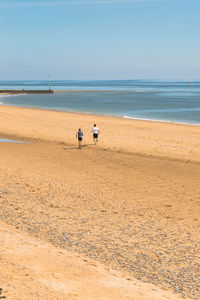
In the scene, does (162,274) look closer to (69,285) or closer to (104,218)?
(69,285)

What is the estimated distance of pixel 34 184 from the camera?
14.6 metres

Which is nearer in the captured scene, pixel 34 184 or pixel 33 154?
pixel 34 184

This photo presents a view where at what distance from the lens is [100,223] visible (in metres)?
10.6

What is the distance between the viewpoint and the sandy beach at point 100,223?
22.9 feet

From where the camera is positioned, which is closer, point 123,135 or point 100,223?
point 100,223

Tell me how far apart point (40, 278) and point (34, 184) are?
8013 millimetres

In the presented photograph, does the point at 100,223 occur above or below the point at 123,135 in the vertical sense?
below

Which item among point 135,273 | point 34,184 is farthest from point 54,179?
point 135,273

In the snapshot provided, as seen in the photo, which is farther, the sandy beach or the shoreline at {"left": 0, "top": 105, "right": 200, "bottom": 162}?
the shoreline at {"left": 0, "top": 105, "right": 200, "bottom": 162}

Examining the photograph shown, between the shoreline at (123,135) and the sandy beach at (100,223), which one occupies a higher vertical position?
the shoreline at (123,135)

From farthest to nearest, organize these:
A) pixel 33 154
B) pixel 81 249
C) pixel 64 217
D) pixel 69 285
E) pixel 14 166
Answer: pixel 33 154 < pixel 14 166 < pixel 64 217 < pixel 81 249 < pixel 69 285

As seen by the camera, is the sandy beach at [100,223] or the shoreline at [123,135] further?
the shoreline at [123,135]

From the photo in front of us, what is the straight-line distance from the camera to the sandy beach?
6.99 metres

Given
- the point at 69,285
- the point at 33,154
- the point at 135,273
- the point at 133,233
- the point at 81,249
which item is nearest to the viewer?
the point at 69,285
